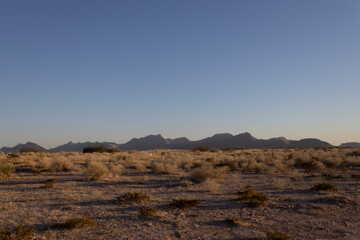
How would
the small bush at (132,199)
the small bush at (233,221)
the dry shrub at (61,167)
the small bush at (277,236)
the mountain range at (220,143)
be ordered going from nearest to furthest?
the small bush at (277,236) → the small bush at (233,221) → the small bush at (132,199) → the dry shrub at (61,167) → the mountain range at (220,143)

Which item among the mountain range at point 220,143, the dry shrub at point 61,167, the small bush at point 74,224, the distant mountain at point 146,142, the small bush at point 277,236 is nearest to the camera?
the small bush at point 277,236

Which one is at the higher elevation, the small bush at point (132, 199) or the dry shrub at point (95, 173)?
the dry shrub at point (95, 173)

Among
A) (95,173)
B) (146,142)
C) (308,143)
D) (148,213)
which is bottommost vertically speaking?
(148,213)

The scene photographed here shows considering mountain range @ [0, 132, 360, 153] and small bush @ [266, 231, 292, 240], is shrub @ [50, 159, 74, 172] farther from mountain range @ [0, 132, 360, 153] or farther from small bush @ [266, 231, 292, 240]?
Result: mountain range @ [0, 132, 360, 153]

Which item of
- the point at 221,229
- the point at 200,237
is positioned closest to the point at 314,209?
the point at 221,229

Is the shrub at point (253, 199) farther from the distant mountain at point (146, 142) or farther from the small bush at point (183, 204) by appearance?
the distant mountain at point (146, 142)

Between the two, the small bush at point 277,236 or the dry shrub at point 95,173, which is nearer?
the small bush at point 277,236

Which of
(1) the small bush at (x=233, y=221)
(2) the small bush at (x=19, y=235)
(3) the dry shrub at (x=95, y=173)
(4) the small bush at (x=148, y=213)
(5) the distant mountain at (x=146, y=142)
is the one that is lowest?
(1) the small bush at (x=233, y=221)

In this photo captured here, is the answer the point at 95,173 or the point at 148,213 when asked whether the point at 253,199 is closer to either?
the point at 148,213

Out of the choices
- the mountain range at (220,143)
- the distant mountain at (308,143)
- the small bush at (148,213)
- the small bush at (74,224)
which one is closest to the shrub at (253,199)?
the small bush at (148,213)

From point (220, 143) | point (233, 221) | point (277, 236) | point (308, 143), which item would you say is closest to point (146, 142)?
point (220, 143)

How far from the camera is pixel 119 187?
45.3ft

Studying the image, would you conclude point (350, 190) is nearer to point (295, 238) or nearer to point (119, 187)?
point (295, 238)

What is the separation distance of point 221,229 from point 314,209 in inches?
163
